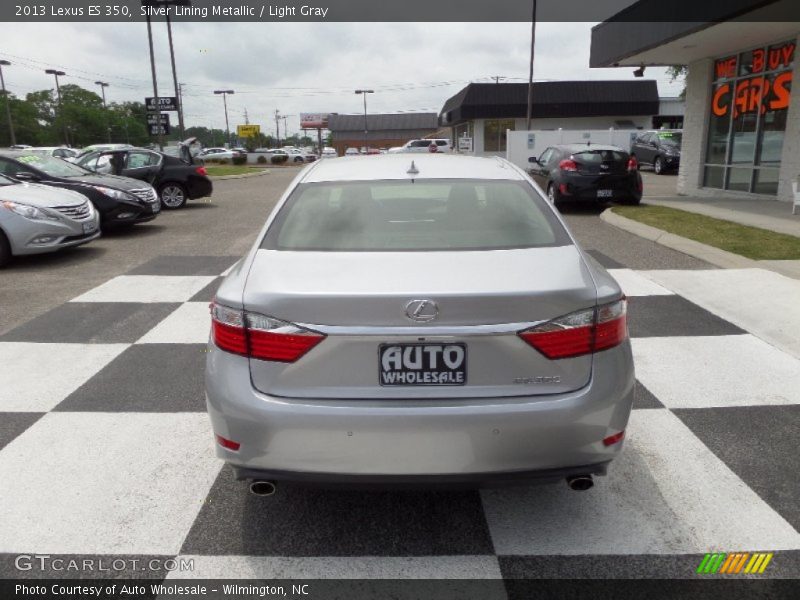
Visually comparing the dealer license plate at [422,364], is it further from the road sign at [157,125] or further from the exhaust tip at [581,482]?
the road sign at [157,125]

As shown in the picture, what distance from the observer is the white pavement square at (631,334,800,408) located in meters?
4.21

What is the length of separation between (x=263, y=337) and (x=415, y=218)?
1239 mm

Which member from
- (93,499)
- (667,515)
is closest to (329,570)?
(93,499)

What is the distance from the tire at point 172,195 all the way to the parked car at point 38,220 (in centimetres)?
687

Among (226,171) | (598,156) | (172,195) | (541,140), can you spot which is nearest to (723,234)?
(598,156)

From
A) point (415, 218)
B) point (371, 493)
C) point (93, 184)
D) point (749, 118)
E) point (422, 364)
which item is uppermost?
point (749, 118)

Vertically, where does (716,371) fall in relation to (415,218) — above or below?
below

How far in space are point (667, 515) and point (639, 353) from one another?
7.62ft

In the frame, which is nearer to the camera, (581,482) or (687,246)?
(581,482)

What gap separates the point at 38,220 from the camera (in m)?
8.52

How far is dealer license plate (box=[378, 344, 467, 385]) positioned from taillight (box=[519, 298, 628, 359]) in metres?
0.26

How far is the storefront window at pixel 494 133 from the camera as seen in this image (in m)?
49.3

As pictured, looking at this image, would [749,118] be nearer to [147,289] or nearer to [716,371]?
[716,371]

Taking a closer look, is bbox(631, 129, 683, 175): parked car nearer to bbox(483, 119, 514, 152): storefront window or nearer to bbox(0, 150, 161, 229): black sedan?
bbox(483, 119, 514, 152): storefront window
